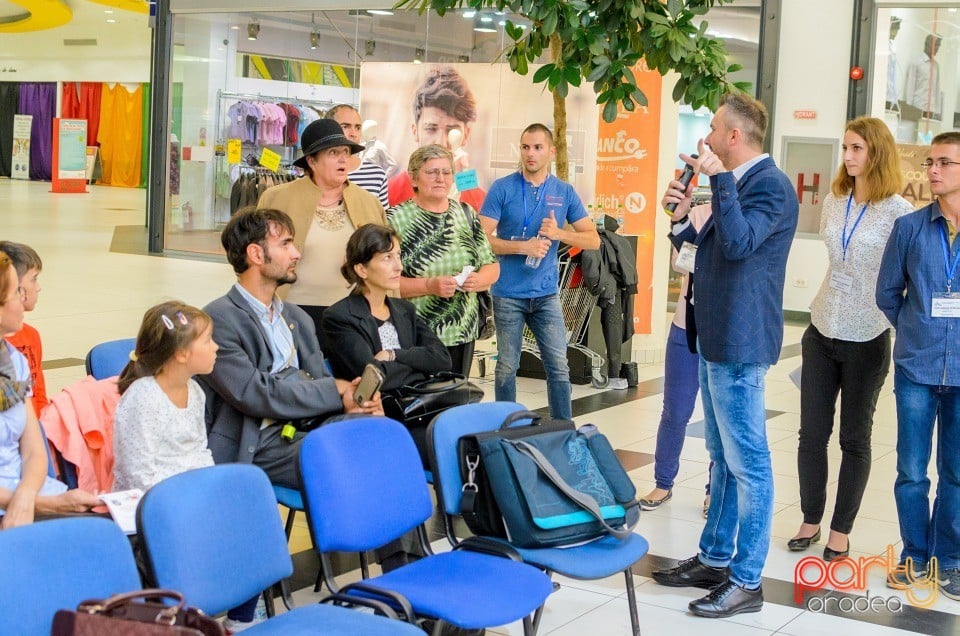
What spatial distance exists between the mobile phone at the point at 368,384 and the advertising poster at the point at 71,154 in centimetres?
2707

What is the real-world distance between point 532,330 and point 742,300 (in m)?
2.08

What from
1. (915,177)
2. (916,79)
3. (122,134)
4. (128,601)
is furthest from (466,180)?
(122,134)

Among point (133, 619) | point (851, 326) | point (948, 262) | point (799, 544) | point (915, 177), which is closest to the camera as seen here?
point (133, 619)

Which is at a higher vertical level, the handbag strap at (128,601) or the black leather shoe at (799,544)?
the handbag strap at (128,601)

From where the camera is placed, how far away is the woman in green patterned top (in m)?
4.83

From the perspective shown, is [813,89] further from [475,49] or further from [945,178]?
[945,178]

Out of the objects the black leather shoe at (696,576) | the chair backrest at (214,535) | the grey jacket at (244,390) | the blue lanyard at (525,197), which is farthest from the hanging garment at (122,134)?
the chair backrest at (214,535)

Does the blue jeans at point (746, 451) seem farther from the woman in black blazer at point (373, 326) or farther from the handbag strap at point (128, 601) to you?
the handbag strap at point (128, 601)

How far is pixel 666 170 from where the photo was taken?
9.20m

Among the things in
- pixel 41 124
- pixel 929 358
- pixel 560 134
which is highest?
pixel 41 124

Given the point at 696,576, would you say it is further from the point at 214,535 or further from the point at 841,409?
the point at 214,535

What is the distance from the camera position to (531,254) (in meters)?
5.40

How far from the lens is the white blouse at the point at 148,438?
3105 mm

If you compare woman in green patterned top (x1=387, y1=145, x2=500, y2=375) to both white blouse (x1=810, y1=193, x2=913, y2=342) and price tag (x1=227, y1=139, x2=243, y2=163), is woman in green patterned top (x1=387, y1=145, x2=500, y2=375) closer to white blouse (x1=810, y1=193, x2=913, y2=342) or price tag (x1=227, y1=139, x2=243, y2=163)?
white blouse (x1=810, y1=193, x2=913, y2=342)
